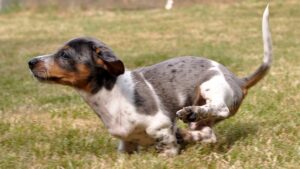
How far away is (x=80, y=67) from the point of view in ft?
13.2

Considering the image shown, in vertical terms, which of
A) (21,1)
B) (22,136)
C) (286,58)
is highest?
(22,136)

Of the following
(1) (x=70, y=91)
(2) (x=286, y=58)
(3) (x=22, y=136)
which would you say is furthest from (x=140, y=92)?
(2) (x=286, y=58)

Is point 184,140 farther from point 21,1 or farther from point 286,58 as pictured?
point 21,1

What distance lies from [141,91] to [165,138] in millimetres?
338

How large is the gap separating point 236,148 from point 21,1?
17.8 m

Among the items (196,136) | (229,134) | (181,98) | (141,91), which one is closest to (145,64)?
(229,134)

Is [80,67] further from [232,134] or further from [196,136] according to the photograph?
[232,134]

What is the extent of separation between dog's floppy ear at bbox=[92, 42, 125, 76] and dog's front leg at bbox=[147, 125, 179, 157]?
0.42 metres

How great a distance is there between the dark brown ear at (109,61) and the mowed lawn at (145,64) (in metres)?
0.55

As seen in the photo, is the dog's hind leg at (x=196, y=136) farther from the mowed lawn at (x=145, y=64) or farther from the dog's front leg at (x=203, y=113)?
the dog's front leg at (x=203, y=113)

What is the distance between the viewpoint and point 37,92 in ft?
23.9

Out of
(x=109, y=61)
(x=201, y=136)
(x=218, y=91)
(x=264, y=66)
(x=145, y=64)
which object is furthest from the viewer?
(x=145, y=64)

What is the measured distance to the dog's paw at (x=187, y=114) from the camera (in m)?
3.90

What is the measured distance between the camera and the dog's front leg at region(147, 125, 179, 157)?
4070mm
